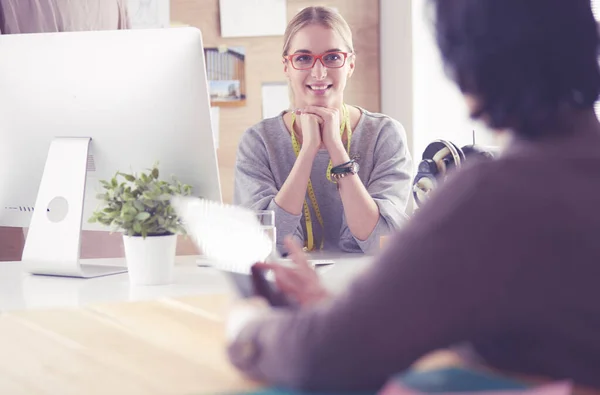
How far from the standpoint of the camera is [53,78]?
149cm

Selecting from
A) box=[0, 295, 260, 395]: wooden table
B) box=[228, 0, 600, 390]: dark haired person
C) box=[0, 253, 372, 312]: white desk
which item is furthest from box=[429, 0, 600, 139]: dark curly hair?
box=[0, 253, 372, 312]: white desk

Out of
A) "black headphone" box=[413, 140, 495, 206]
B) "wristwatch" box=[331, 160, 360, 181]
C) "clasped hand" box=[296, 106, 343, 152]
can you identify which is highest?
"clasped hand" box=[296, 106, 343, 152]

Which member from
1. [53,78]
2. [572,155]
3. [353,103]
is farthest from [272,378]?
[353,103]

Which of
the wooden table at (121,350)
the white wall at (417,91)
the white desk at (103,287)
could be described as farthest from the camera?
the white wall at (417,91)

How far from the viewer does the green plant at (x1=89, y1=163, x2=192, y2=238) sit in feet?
4.58

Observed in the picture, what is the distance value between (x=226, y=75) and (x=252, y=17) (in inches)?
11.1

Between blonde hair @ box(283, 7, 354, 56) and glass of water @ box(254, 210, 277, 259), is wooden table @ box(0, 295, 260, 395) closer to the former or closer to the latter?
glass of water @ box(254, 210, 277, 259)

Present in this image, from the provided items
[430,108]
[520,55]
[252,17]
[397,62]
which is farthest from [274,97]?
[520,55]

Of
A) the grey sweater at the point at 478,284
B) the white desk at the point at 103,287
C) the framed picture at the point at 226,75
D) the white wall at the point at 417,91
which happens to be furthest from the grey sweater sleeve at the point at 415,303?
the framed picture at the point at 226,75

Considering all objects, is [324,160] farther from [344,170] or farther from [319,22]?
[319,22]

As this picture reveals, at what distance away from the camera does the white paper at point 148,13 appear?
3.15 m

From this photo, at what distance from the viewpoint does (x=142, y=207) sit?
1.40 m

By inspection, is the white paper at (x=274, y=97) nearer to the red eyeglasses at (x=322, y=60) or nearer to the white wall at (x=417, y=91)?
the white wall at (x=417, y=91)

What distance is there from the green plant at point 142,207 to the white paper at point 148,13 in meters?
1.89
